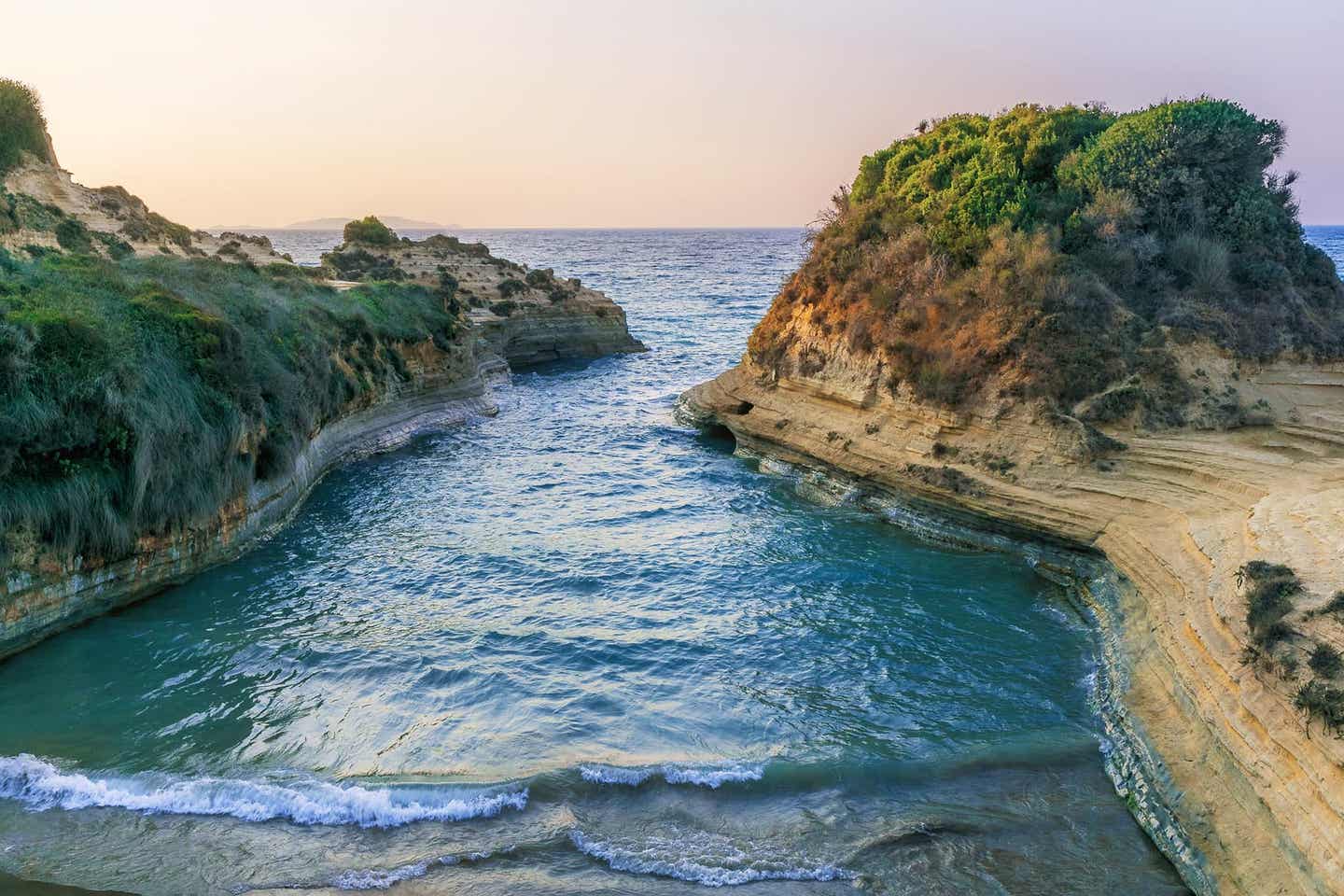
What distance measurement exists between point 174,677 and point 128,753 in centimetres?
193

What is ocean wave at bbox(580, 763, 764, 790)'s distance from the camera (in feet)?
33.2

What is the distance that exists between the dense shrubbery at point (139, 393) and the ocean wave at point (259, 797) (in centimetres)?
470

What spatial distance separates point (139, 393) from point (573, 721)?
33.9ft

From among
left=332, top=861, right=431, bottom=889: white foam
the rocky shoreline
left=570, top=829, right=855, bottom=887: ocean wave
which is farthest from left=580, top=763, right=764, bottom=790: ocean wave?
the rocky shoreline

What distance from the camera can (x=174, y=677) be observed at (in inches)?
485

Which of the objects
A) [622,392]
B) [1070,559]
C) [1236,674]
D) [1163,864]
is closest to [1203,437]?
[1070,559]

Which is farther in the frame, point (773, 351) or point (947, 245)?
point (773, 351)

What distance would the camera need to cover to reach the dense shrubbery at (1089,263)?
17.9 meters

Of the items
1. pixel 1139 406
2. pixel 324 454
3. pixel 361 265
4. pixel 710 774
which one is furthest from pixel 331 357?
pixel 361 265

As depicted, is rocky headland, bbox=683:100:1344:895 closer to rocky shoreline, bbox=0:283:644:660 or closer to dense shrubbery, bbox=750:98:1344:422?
dense shrubbery, bbox=750:98:1344:422

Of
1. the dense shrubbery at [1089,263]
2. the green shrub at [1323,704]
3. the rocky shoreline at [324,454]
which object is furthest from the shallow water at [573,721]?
the dense shrubbery at [1089,263]

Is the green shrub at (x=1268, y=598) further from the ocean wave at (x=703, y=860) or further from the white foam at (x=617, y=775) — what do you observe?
the white foam at (x=617, y=775)

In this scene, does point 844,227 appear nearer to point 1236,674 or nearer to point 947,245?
→ point 947,245

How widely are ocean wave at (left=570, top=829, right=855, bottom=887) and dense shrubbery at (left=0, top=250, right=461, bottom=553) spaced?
10466 millimetres
